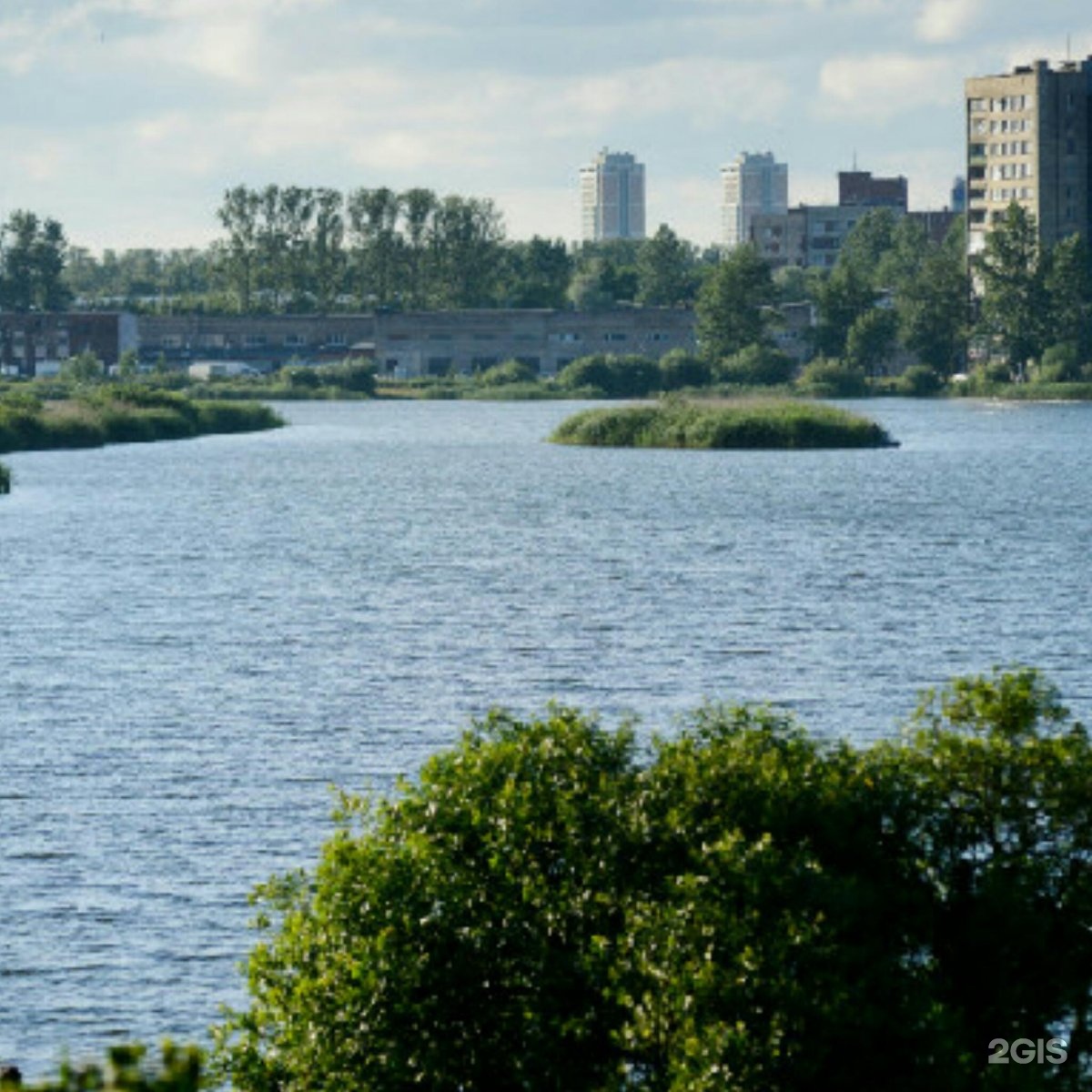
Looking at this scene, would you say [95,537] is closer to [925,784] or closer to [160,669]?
[160,669]

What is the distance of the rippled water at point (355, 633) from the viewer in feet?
120

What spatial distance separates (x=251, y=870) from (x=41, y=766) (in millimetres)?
9017

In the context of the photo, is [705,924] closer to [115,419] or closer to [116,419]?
[115,419]

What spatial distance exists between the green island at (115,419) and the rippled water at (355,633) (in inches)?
603

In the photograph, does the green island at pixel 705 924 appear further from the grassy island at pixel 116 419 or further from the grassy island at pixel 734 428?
the grassy island at pixel 116 419

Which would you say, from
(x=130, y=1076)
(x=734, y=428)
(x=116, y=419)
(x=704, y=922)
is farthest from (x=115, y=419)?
(x=130, y=1076)

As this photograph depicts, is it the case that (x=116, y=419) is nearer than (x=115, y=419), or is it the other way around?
(x=115, y=419)

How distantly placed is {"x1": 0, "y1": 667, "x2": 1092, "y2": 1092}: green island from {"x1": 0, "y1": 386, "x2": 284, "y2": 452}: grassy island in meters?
124

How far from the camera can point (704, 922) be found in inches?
907

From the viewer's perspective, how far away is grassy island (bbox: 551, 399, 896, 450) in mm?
147375

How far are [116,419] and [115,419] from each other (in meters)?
0.25

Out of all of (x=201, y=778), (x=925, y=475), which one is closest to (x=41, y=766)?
(x=201, y=778)

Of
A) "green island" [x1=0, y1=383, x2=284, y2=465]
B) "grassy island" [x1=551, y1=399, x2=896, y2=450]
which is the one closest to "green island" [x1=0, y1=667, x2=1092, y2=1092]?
"grassy island" [x1=551, y1=399, x2=896, y2=450]

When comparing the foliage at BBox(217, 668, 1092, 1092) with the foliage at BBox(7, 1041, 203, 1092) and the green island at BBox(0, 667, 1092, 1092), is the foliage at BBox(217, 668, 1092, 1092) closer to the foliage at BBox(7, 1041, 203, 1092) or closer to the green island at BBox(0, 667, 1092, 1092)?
the green island at BBox(0, 667, 1092, 1092)
